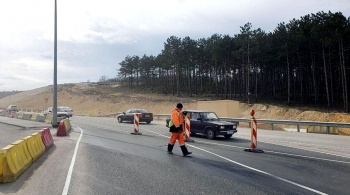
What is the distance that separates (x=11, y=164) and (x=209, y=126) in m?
12.1

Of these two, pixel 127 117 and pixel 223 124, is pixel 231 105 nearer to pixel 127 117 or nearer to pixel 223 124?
pixel 127 117

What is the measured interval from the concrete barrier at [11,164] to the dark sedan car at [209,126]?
11.2 meters

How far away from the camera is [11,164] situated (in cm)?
822

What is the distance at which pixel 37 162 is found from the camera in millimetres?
10688

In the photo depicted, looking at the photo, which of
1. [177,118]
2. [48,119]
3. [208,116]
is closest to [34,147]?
[177,118]

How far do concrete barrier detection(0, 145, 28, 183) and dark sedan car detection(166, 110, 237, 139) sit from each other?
440 inches

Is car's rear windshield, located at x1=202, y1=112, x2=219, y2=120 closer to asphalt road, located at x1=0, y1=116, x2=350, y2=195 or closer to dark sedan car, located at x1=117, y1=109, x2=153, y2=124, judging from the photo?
asphalt road, located at x1=0, y1=116, x2=350, y2=195

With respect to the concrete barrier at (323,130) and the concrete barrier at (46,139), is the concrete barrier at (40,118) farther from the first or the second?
the concrete barrier at (323,130)

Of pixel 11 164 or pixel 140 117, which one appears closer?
pixel 11 164

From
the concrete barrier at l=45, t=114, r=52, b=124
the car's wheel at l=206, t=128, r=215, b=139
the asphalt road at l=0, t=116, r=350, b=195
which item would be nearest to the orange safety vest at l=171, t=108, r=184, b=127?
the asphalt road at l=0, t=116, r=350, b=195

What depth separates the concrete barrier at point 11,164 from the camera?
7930mm

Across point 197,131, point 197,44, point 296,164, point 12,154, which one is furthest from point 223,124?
point 197,44

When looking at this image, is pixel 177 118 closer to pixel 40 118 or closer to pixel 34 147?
pixel 34 147

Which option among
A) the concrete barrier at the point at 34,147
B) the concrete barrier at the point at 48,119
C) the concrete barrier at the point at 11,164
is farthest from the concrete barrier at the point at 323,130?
the concrete barrier at the point at 48,119
